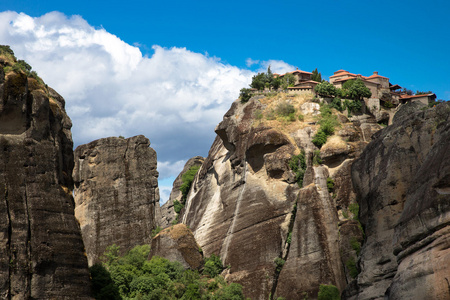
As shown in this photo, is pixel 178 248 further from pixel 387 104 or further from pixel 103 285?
pixel 387 104

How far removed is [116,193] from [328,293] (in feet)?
92.8

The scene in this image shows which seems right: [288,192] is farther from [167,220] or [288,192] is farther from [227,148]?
[167,220]

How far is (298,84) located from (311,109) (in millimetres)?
11761

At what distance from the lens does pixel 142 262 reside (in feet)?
244

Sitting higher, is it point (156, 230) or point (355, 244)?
point (156, 230)

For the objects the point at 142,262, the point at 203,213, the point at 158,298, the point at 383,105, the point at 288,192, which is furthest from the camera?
the point at 383,105

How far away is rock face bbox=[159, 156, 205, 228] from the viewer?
10372 centimetres

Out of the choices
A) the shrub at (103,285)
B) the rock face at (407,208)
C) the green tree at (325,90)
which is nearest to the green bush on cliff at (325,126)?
the green tree at (325,90)

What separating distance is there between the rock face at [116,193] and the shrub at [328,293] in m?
23.6

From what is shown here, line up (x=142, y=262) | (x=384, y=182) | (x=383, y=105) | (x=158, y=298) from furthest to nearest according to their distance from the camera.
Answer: (x=383, y=105) → (x=142, y=262) → (x=158, y=298) → (x=384, y=182)

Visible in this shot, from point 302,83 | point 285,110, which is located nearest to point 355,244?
point 285,110

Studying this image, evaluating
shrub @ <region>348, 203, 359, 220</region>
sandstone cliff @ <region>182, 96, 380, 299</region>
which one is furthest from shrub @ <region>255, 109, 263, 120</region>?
shrub @ <region>348, 203, 359, 220</region>

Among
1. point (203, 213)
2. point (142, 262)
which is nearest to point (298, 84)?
point (203, 213)

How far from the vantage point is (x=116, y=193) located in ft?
286
